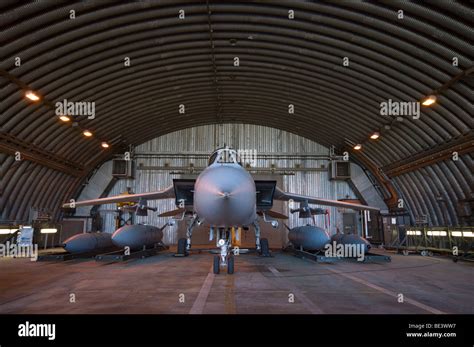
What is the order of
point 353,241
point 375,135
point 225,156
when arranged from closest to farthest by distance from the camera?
point 225,156
point 353,241
point 375,135

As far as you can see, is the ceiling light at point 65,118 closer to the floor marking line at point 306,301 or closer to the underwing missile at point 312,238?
the underwing missile at point 312,238

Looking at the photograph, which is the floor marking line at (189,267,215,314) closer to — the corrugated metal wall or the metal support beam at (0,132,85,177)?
the metal support beam at (0,132,85,177)

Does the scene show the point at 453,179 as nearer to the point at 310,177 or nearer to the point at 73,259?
the point at 310,177

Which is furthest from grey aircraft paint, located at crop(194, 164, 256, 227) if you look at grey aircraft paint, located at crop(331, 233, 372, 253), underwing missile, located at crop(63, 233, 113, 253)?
underwing missile, located at crop(63, 233, 113, 253)

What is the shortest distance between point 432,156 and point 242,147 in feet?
42.9

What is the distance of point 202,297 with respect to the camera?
5.46 m

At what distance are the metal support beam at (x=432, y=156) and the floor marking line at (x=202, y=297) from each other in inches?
470

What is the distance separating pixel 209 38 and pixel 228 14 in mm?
1427

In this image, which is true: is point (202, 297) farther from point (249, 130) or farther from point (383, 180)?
point (249, 130)

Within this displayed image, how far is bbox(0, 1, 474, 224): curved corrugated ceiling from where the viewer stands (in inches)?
404

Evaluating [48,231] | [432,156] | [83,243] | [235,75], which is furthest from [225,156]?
[48,231]

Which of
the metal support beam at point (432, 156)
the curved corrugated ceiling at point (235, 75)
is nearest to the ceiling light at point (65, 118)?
the curved corrugated ceiling at point (235, 75)

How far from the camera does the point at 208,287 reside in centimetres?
649
